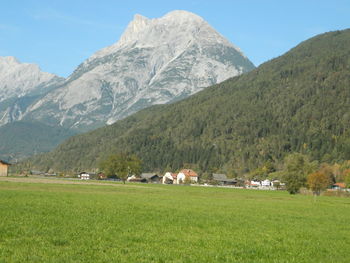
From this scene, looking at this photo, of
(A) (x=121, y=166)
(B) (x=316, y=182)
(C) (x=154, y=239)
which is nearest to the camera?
(C) (x=154, y=239)

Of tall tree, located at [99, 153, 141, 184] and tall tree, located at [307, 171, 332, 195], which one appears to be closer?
tall tree, located at [307, 171, 332, 195]

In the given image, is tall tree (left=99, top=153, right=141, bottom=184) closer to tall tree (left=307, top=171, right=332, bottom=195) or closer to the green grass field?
tall tree (left=307, top=171, right=332, bottom=195)

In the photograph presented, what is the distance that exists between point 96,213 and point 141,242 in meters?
12.8

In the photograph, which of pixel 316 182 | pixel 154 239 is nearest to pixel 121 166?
pixel 316 182

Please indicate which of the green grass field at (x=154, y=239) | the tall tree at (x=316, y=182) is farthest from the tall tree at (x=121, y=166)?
the green grass field at (x=154, y=239)

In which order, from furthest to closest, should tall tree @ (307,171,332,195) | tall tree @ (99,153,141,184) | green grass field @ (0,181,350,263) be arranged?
1. tall tree @ (99,153,141,184)
2. tall tree @ (307,171,332,195)
3. green grass field @ (0,181,350,263)

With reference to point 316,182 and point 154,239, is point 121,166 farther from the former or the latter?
point 154,239

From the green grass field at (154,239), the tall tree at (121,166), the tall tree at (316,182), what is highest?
the tall tree at (121,166)

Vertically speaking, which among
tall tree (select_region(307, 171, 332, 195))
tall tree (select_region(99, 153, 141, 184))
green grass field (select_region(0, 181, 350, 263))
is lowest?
green grass field (select_region(0, 181, 350, 263))

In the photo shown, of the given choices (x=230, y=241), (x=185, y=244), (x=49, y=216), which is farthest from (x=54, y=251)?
(x=49, y=216)

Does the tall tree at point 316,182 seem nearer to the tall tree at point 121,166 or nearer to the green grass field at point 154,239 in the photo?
the tall tree at point 121,166

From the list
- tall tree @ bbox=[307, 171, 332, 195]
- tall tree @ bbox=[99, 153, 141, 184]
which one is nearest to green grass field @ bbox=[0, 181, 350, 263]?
tall tree @ bbox=[307, 171, 332, 195]

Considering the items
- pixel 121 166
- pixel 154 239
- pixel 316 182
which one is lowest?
pixel 154 239

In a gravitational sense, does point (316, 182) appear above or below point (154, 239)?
above
